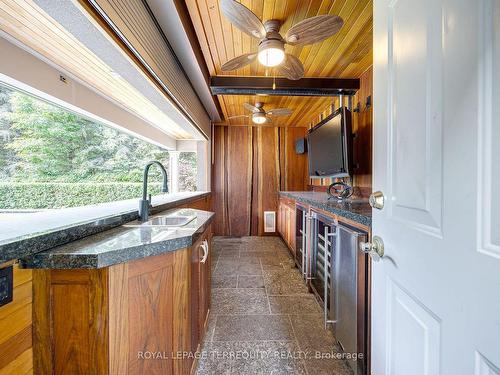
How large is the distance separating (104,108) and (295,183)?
142 inches

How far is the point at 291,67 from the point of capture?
2.02 m

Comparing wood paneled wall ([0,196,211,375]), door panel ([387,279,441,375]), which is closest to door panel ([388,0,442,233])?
door panel ([387,279,441,375])

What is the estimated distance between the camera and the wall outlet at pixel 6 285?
64 centimetres

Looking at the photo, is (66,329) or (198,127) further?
(198,127)

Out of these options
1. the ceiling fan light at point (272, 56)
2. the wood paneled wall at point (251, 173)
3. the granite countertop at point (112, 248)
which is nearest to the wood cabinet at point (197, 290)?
the granite countertop at point (112, 248)

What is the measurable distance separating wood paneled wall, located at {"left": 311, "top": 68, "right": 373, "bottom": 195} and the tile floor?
55.5 inches

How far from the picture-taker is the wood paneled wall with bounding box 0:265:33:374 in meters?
0.66

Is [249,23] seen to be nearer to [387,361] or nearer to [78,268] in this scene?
[78,268]

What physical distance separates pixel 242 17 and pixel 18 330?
73.7 inches

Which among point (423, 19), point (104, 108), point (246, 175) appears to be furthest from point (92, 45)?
point (246, 175)

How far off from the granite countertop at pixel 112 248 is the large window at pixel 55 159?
1114mm

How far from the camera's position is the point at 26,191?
1.72 m

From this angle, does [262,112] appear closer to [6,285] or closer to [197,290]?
[197,290]

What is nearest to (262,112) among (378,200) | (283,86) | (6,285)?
(283,86)
